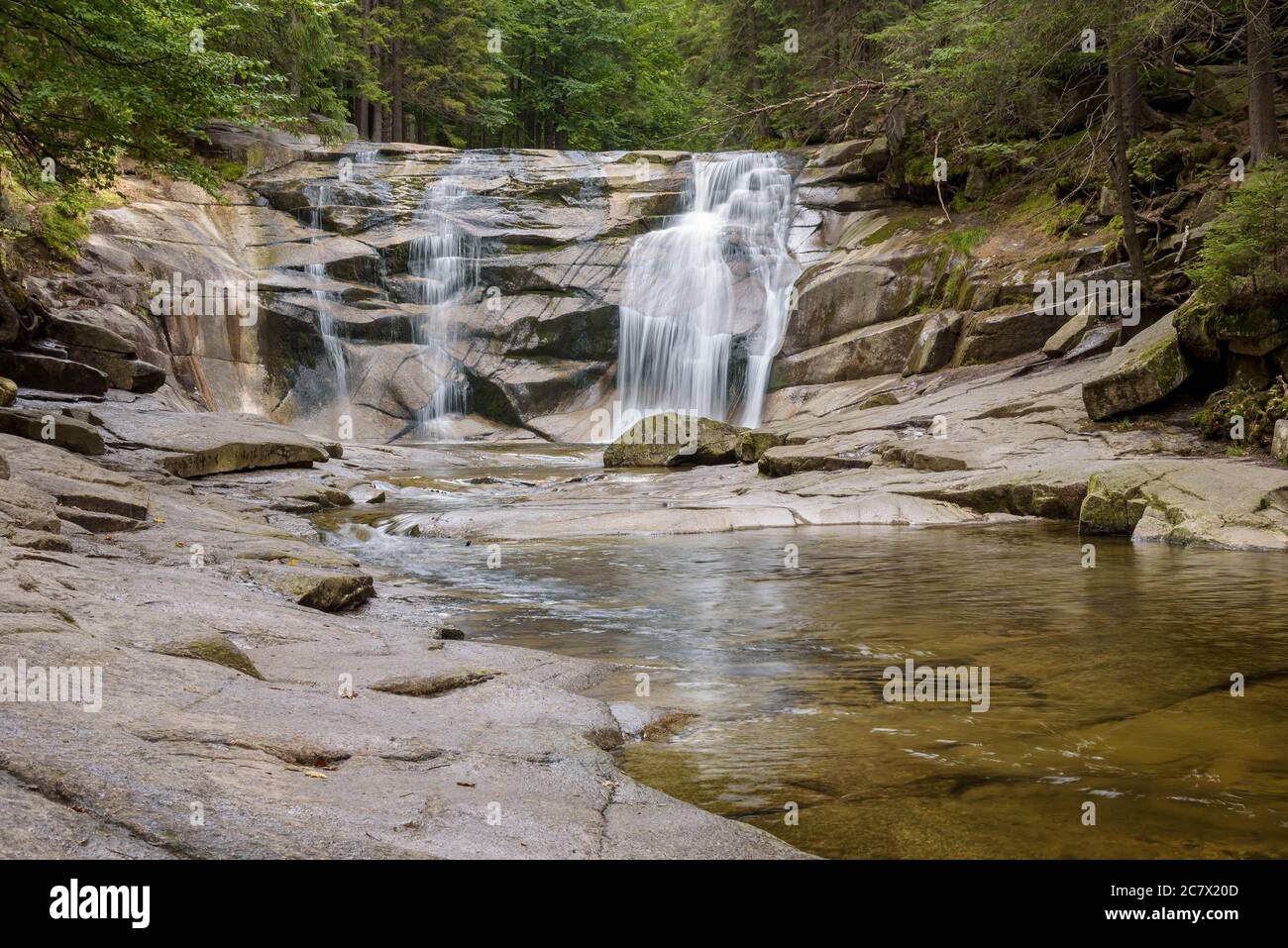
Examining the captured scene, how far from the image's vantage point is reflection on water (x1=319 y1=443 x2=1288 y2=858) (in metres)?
3.74

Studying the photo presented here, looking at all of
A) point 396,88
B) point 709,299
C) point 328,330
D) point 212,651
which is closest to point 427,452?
point 328,330

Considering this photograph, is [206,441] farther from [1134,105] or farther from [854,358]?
[1134,105]

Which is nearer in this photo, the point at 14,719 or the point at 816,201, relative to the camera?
the point at 14,719

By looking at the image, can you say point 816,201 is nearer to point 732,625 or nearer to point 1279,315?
point 1279,315

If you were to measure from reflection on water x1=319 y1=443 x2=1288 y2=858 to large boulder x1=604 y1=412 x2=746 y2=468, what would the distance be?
683 centimetres

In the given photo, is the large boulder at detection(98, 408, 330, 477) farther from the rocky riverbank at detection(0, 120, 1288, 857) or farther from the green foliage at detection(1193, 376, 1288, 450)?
the green foliage at detection(1193, 376, 1288, 450)

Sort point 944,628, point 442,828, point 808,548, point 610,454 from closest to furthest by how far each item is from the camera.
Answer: point 442,828 → point 944,628 → point 808,548 → point 610,454

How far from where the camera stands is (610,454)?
60.3 feet

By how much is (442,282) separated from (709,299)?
7416mm

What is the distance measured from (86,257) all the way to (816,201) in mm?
17375

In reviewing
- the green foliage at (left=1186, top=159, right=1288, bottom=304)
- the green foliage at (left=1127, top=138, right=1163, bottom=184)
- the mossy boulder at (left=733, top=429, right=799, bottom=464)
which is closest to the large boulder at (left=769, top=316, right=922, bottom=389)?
the mossy boulder at (left=733, top=429, right=799, bottom=464)

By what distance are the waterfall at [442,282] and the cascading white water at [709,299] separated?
4372 millimetres

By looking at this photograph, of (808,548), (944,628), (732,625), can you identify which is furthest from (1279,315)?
(732,625)
